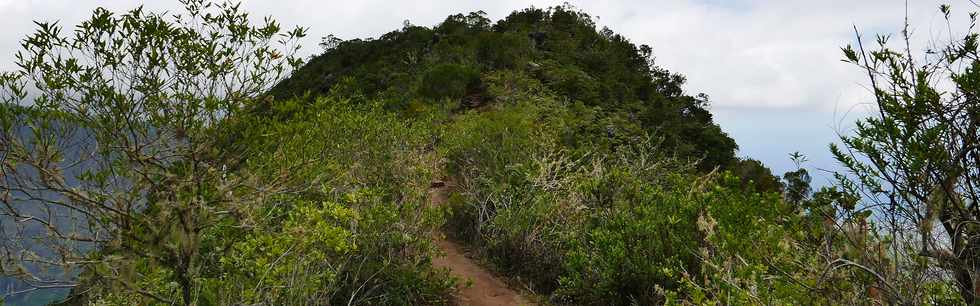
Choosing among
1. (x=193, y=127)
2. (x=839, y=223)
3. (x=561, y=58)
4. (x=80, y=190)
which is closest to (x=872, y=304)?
(x=839, y=223)

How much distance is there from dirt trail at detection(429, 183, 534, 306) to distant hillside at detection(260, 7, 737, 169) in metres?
2.65

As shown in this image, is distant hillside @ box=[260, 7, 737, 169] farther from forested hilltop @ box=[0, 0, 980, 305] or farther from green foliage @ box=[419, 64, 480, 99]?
forested hilltop @ box=[0, 0, 980, 305]

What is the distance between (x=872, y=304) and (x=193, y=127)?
3902 millimetres

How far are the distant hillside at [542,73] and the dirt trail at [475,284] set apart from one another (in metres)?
2.65

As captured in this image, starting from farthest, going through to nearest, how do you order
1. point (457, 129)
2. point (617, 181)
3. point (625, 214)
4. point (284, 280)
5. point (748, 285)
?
point (457, 129)
point (617, 181)
point (625, 214)
point (284, 280)
point (748, 285)

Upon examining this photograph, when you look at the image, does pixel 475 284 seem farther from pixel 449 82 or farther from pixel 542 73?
pixel 542 73

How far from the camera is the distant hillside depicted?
17.3 m

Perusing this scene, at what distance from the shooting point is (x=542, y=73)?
68.7 feet

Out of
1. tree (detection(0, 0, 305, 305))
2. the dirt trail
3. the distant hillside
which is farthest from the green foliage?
tree (detection(0, 0, 305, 305))

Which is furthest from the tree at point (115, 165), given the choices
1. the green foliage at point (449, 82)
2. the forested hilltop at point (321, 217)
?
the green foliage at point (449, 82)

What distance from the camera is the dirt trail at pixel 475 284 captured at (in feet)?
21.7

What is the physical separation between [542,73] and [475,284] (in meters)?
14.6

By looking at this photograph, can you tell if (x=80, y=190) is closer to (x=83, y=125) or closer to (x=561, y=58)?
(x=83, y=125)

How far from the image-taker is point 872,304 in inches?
131
